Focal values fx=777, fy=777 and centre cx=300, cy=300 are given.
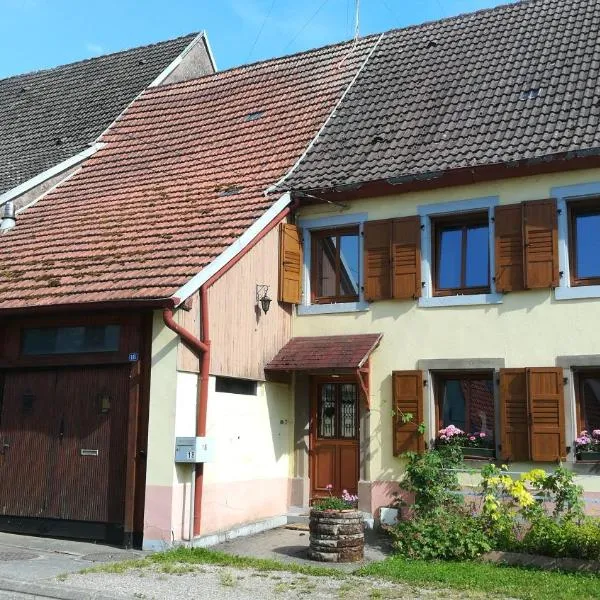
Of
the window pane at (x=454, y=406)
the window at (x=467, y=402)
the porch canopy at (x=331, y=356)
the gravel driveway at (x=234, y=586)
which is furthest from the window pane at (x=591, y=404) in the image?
the gravel driveway at (x=234, y=586)

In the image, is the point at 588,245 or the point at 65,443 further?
the point at 588,245

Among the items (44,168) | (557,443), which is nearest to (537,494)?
(557,443)

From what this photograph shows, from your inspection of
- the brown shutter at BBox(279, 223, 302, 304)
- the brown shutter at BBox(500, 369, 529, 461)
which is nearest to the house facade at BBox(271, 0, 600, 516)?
the brown shutter at BBox(500, 369, 529, 461)

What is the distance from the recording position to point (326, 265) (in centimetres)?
1341

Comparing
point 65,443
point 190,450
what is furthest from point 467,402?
point 65,443

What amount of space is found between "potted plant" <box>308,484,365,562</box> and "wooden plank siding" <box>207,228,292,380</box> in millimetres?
2609

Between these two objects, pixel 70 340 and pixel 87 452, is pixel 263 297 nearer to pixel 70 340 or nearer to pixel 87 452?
pixel 70 340

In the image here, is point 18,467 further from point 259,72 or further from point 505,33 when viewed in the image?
point 505,33

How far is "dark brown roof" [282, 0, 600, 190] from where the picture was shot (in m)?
12.2

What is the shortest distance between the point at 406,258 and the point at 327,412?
2850 mm

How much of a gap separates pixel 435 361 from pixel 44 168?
8.78 m

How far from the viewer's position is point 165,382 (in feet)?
34.2

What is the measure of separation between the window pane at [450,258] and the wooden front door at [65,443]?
509 centimetres

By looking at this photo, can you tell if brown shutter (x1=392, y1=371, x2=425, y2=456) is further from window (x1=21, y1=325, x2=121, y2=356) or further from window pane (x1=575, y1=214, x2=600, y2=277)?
window (x1=21, y1=325, x2=121, y2=356)
